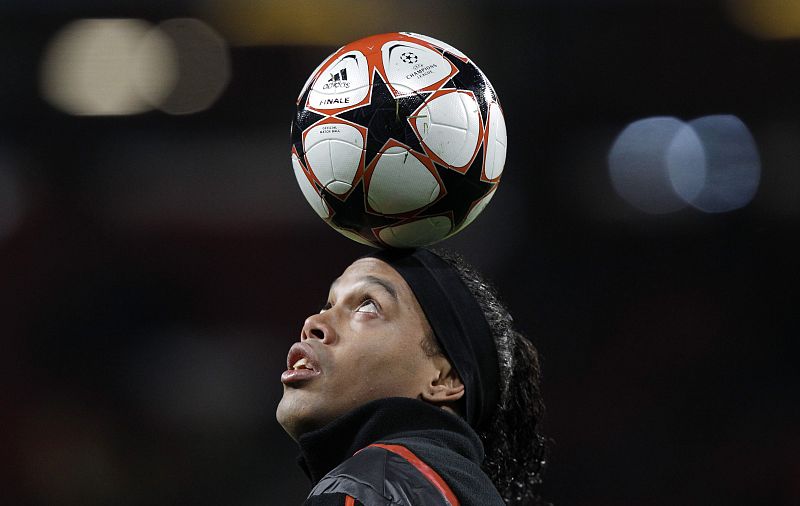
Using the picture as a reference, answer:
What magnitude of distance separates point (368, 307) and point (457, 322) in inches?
9.0

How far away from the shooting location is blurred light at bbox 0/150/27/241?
6.52m

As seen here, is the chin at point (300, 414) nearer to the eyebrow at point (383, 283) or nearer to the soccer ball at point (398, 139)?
the eyebrow at point (383, 283)

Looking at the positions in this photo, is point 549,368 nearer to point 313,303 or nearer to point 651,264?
point 651,264

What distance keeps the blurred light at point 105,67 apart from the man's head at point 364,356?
4.80 metres

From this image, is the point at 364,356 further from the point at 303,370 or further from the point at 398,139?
the point at 398,139

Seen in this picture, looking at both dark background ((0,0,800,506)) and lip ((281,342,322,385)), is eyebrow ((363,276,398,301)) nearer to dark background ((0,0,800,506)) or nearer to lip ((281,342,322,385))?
lip ((281,342,322,385))

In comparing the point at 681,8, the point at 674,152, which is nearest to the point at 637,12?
the point at 681,8

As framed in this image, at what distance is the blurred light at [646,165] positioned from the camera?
21.3ft

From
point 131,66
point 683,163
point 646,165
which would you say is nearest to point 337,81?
point 646,165

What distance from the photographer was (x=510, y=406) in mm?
2711

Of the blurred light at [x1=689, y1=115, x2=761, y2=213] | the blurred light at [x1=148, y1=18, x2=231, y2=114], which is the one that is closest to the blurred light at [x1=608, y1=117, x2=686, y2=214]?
the blurred light at [x1=689, y1=115, x2=761, y2=213]

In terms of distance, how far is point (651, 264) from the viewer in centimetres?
626

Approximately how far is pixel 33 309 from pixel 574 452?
11.5ft

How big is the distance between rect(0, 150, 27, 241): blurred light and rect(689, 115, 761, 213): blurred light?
4.42 m
